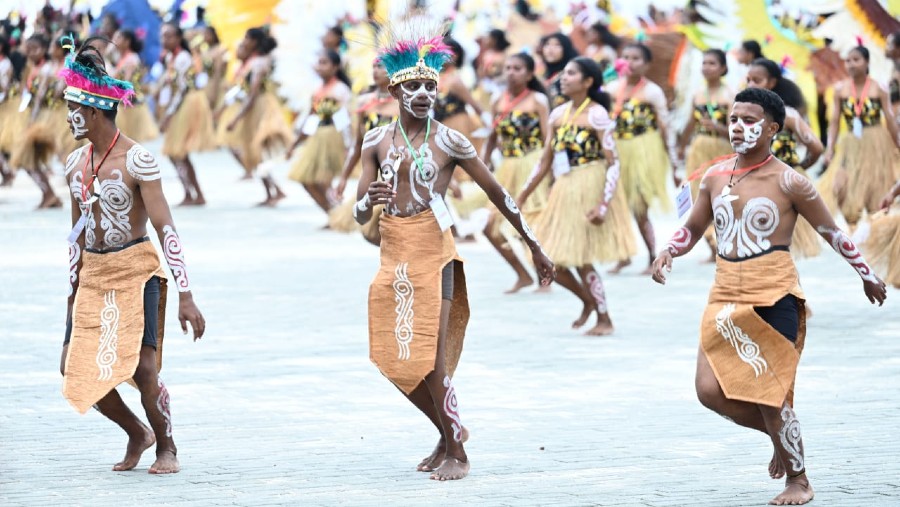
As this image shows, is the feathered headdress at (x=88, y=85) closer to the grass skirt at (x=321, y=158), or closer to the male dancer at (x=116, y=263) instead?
the male dancer at (x=116, y=263)

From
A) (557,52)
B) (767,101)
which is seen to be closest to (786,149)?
(557,52)

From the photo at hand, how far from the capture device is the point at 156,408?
6094 millimetres

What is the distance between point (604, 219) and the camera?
999 centimetres

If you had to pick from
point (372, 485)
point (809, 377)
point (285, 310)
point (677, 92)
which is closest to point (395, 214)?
point (372, 485)

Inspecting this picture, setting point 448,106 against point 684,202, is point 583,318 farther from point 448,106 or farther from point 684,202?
point 448,106

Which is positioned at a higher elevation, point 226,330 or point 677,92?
point 226,330

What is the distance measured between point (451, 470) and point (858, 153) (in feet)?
22.3

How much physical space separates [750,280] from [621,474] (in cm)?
91

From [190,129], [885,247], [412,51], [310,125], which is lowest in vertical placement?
[190,129]

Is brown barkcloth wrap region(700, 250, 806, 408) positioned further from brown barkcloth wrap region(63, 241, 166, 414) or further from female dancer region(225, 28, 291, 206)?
female dancer region(225, 28, 291, 206)

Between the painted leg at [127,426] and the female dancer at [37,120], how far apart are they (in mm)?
11175

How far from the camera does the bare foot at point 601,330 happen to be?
31.9ft

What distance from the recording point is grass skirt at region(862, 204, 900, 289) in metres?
9.13

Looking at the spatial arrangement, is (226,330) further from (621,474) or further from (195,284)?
(621,474)
